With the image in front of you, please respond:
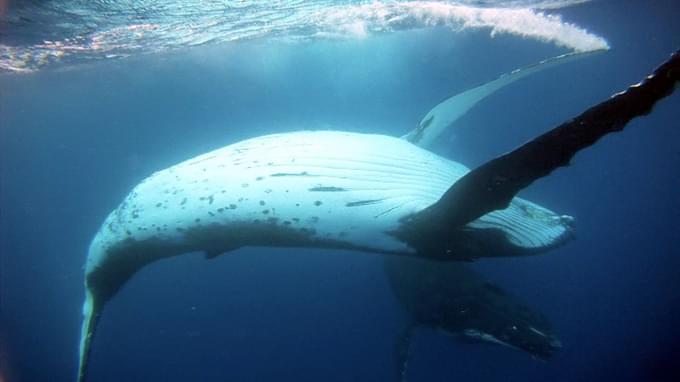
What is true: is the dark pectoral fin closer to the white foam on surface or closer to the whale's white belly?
the whale's white belly

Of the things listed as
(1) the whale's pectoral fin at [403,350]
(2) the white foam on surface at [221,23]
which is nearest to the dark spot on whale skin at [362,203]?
(1) the whale's pectoral fin at [403,350]

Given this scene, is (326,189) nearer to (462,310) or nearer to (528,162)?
(528,162)

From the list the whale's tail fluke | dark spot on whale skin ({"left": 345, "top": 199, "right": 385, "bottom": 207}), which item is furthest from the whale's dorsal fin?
the whale's tail fluke

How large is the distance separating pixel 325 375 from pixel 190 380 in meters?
6.25

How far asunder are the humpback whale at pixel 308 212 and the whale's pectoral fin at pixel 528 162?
0.05 ft

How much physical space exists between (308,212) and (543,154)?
1984 mm

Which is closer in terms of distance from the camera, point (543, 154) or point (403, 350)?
point (543, 154)

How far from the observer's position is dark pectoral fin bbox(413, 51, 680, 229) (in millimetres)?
2377

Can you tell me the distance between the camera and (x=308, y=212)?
3840mm

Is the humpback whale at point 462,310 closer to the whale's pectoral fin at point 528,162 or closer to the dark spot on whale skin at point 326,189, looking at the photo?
the whale's pectoral fin at point 528,162

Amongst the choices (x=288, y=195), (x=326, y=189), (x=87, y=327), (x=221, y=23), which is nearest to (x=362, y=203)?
(x=326, y=189)

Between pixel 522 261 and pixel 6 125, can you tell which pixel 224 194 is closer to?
pixel 522 261

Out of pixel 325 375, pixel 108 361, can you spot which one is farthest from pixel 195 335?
pixel 325 375

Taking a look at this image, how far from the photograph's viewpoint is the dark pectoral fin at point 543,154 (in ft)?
7.80
